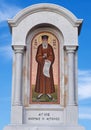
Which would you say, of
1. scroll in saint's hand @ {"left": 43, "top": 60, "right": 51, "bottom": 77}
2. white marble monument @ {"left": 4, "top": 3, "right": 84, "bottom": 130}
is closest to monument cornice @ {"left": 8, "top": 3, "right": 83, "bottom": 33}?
white marble monument @ {"left": 4, "top": 3, "right": 84, "bottom": 130}

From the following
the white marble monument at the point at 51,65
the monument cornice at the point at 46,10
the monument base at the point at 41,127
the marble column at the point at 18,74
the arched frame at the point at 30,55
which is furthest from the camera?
the monument cornice at the point at 46,10

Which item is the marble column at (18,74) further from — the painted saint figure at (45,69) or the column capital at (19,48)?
the painted saint figure at (45,69)

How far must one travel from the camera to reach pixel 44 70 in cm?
1703

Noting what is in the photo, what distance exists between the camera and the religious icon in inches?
659

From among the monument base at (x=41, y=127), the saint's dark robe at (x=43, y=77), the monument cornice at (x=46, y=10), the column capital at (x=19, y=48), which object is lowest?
the monument base at (x=41, y=127)

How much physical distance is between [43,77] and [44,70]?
0.27 metres

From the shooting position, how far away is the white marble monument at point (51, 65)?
53.5 ft

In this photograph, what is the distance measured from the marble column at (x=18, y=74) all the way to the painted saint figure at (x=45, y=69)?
0.67m

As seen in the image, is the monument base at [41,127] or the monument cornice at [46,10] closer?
the monument base at [41,127]

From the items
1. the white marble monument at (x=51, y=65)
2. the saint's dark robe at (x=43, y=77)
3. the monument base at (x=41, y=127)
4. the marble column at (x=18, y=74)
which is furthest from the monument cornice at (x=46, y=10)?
Result: the monument base at (x=41, y=127)

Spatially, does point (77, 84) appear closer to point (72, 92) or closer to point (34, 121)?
point (72, 92)

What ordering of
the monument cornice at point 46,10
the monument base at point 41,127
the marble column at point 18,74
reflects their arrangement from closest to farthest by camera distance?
the monument base at point 41,127, the marble column at point 18,74, the monument cornice at point 46,10

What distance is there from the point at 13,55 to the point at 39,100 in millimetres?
2018

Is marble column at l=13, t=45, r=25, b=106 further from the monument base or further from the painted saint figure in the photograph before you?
the monument base
